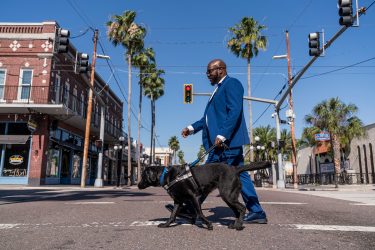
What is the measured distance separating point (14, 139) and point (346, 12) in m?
19.5

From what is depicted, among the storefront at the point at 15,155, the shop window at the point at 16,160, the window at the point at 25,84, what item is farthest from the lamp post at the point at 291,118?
the shop window at the point at 16,160

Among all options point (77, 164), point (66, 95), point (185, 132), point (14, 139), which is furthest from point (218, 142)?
point (77, 164)

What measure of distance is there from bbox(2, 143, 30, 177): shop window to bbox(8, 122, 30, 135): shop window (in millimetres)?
791

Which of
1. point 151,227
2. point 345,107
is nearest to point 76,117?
point 151,227

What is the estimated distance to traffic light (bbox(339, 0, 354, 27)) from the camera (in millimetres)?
9953

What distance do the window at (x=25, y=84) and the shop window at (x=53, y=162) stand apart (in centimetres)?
378

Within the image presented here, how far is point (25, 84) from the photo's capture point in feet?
72.1

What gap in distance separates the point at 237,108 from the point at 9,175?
2072 centimetres

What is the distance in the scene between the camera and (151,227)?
402 centimetres

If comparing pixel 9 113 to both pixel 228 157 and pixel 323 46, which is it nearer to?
pixel 323 46

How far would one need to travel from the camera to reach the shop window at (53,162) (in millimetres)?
21870

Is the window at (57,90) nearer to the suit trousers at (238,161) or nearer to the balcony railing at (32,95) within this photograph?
the balcony railing at (32,95)

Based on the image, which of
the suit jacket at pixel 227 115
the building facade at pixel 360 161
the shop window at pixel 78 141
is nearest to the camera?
the suit jacket at pixel 227 115

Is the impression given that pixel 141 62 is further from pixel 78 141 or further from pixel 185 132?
pixel 185 132
